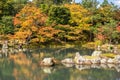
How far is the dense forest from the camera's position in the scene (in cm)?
3528

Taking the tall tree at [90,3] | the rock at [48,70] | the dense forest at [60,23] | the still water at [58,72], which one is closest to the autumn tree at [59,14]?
the dense forest at [60,23]

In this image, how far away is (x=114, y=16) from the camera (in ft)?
131

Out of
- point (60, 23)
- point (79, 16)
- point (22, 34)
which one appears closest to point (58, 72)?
point (22, 34)

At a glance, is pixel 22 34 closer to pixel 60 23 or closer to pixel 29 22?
pixel 29 22

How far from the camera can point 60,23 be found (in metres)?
38.2

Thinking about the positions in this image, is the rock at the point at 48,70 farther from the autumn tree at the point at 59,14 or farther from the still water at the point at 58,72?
the autumn tree at the point at 59,14

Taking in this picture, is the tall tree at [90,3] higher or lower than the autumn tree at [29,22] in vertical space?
higher

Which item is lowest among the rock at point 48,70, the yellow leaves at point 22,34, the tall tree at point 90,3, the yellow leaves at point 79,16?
the yellow leaves at point 22,34

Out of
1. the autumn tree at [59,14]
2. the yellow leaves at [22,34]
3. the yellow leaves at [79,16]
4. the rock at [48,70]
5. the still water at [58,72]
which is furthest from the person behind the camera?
the yellow leaves at [79,16]

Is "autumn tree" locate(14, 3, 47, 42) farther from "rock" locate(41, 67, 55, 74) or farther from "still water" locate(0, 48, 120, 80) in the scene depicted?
"rock" locate(41, 67, 55, 74)

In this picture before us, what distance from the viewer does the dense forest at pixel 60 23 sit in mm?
35281

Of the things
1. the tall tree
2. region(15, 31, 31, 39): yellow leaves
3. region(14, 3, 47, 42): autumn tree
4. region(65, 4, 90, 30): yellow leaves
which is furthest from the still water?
the tall tree

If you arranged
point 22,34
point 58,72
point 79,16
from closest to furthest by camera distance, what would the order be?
point 58,72
point 22,34
point 79,16

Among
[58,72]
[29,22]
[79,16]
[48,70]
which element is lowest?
[48,70]
